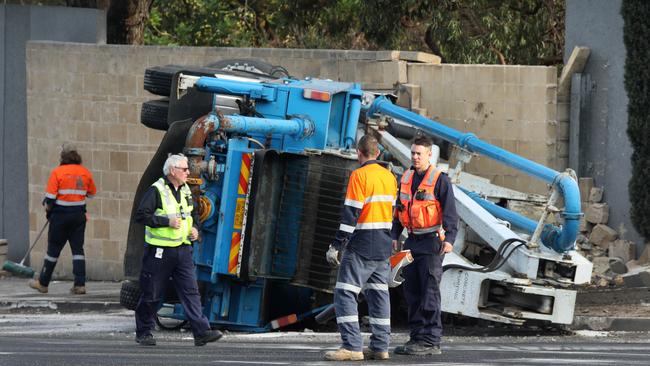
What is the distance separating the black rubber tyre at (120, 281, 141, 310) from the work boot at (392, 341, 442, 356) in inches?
130

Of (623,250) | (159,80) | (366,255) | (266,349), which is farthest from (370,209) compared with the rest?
(623,250)

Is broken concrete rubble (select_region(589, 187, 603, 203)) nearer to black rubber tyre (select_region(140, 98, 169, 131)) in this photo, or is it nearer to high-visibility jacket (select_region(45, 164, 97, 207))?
black rubber tyre (select_region(140, 98, 169, 131))

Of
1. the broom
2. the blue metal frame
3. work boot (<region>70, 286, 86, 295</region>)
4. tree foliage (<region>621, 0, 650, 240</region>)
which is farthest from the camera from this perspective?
the broom

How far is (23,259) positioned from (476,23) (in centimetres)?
812

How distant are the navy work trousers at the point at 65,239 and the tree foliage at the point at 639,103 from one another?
5856 mm

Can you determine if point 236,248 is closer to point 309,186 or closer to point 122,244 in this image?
point 309,186

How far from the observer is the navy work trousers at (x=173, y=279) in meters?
10.9

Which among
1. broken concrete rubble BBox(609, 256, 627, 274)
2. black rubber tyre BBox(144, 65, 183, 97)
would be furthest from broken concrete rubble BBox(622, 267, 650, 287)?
black rubber tyre BBox(144, 65, 183, 97)

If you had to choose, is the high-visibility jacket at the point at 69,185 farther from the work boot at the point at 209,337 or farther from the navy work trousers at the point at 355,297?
the navy work trousers at the point at 355,297

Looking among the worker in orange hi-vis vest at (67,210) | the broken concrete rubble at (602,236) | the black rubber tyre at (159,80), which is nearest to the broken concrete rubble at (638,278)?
the broken concrete rubble at (602,236)

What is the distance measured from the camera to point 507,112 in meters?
15.3

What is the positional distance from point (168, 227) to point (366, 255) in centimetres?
162

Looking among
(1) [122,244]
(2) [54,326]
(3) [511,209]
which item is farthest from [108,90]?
(3) [511,209]

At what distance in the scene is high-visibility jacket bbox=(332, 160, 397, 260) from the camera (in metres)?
10.1
